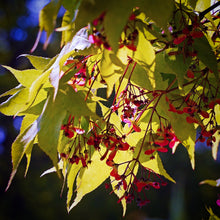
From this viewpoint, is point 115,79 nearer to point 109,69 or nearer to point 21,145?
point 109,69

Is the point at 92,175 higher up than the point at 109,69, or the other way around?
the point at 109,69

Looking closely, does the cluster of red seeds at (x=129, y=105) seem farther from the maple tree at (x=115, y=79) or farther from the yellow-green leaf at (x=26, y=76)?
the yellow-green leaf at (x=26, y=76)

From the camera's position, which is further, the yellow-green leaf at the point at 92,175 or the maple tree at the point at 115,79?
the yellow-green leaf at the point at 92,175

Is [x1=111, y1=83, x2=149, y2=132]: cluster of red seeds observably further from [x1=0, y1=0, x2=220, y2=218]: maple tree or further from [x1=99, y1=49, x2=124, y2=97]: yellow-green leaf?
[x1=99, y1=49, x2=124, y2=97]: yellow-green leaf

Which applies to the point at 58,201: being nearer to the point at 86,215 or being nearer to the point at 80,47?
the point at 86,215

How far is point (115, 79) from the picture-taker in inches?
13.9

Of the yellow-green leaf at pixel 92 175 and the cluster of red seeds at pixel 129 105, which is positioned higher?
the cluster of red seeds at pixel 129 105

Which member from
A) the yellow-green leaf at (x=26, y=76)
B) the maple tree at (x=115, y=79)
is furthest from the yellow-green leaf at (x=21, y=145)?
the yellow-green leaf at (x=26, y=76)

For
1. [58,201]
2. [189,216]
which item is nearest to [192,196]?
[189,216]

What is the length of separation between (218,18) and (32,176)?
431 centimetres

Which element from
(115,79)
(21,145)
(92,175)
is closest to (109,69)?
(115,79)

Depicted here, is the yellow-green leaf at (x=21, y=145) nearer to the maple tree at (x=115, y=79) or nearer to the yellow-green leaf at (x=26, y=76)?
the maple tree at (x=115, y=79)

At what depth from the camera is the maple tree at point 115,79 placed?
1.10 feet

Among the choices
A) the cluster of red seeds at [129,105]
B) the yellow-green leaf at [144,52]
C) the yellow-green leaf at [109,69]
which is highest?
the yellow-green leaf at [144,52]
